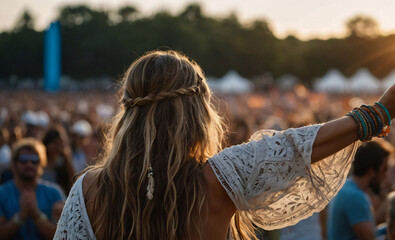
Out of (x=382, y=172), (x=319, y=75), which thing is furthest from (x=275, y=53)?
(x=382, y=172)

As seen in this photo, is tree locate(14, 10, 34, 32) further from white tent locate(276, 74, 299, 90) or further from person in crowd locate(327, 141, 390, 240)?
person in crowd locate(327, 141, 390, 240)

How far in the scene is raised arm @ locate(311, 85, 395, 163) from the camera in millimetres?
1648

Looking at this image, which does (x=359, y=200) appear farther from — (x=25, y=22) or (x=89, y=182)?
(x=25, y=22)

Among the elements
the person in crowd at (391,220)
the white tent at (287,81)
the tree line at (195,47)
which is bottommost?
the person in crowd at (391,220)

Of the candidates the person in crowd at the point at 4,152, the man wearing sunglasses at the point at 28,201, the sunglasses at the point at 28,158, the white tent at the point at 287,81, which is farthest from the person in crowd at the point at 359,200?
the white tent at the point at 287,81

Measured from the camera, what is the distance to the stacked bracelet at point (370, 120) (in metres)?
1.67

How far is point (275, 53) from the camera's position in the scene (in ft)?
235

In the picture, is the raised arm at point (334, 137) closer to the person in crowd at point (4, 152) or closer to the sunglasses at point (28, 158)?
the sunglasses at point (28, 158)

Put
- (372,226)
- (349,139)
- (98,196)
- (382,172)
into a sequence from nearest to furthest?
(349,139), (98,196), (372,226), (382,172)

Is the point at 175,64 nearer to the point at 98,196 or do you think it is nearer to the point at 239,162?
the point at 239,162

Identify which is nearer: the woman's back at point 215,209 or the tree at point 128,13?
the woman's back at point 215,209

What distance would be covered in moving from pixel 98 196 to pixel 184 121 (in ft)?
1.32

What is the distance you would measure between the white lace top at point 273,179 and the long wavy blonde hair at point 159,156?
0.09 meters

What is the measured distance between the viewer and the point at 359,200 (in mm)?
3443
